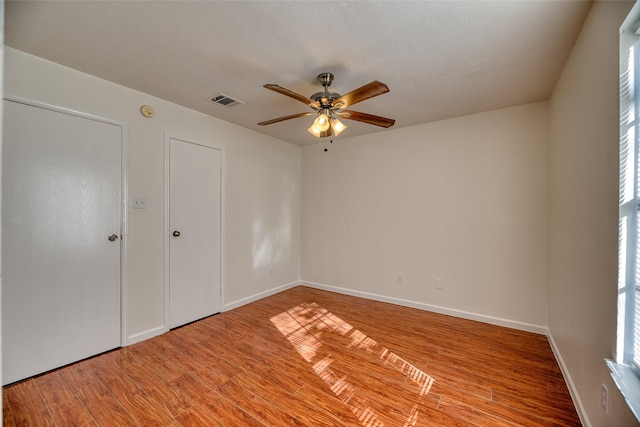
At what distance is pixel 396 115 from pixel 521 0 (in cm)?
172

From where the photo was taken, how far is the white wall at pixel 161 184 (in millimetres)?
2358

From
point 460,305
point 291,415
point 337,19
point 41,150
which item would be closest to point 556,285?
point 460,305

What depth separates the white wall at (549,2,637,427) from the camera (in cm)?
142

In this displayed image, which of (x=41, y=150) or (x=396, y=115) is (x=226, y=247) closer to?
(x=41, y=150)

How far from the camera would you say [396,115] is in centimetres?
Answer: 333

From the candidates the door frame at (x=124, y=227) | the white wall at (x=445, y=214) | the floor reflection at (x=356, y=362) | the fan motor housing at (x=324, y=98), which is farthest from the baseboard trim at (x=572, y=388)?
the door frame at (x=124, y=227)

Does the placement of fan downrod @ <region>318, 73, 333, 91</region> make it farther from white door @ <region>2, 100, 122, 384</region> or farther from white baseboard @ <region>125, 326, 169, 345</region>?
white baseboard @ <region>125, 326, 169, 345</region>

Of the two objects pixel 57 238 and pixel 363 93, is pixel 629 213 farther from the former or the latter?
pixel 57 238

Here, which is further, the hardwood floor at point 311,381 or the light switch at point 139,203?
the light switch at point 139,203

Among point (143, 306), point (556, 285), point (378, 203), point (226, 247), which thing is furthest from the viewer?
point (378, 203)

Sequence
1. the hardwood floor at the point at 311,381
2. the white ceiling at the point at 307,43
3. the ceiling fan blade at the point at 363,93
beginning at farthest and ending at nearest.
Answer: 1. the ceiling fan blade at the point at 363,93
2. the hardwood floor at the point at 311,381
3. the white ceiling at the point at 307,43

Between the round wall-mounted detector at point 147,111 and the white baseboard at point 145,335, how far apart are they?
2164 millimetres

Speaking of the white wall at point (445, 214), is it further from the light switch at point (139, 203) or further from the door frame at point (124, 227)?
the door frame at point (124, 227)

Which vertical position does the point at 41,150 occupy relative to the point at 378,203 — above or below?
above
